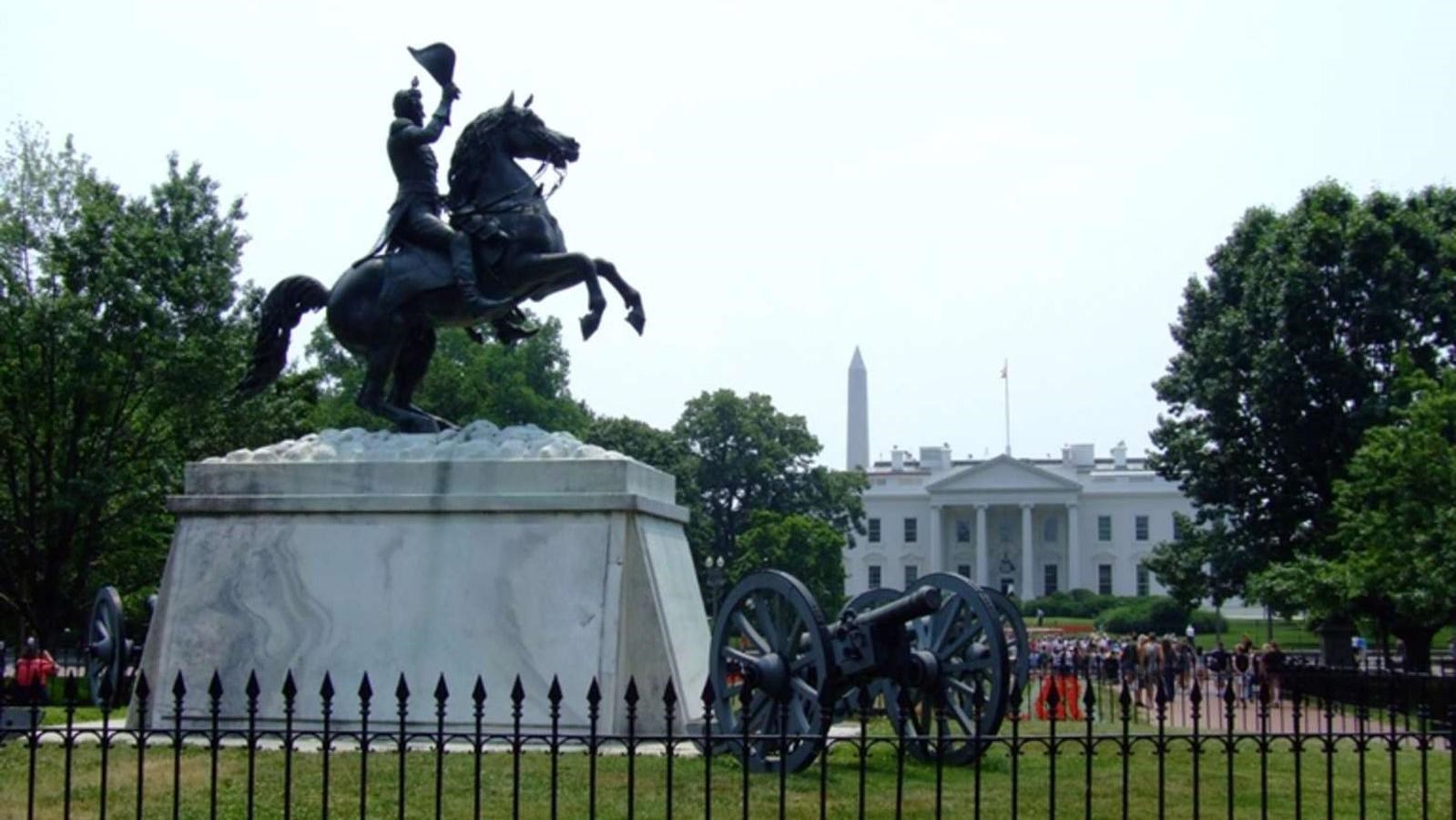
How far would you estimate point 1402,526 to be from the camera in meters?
28.2

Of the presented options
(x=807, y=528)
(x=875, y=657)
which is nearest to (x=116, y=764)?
(x=875, y=657)

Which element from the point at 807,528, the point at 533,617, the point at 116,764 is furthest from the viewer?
the point at 807,528

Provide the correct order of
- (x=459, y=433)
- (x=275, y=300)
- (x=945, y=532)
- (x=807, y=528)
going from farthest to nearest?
(x=945, y=532) < (x=807, y=528) < (x=275, y=300) < (x=459, y=433)

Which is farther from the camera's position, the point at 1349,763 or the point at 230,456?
the point at 1349,763

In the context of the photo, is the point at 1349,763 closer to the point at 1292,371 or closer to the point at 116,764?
the point at 116,764

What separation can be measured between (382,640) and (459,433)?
74.7 inches

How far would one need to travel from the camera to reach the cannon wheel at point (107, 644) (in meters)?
16.0

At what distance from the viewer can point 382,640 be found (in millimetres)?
13742

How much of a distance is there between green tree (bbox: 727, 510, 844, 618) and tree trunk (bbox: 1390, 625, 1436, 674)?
967 inches

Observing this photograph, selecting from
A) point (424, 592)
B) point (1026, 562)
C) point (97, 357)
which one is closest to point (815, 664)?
point (424, 592)

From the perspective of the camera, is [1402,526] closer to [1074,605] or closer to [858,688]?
[858,688]

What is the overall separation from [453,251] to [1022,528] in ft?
322

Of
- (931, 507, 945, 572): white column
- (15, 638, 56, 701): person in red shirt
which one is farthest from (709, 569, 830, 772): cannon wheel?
(931, 507, 945, 572): white column

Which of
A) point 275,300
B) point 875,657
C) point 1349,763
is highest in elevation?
point 275,300
